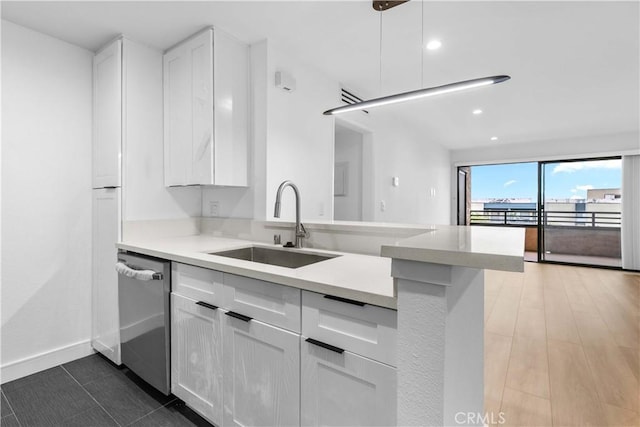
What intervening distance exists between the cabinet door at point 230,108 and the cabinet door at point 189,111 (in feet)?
0.18

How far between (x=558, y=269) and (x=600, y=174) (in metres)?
2.06

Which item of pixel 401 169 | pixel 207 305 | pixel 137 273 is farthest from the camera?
pixel 401 169

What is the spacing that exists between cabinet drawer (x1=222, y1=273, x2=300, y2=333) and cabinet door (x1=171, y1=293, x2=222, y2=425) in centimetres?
15

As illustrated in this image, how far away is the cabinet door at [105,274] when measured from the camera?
2193 mm

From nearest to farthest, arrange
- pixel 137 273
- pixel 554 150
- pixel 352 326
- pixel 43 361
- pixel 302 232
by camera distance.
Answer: pixel 352 326
pixel 137 273
pixel 302 232
pixel 43 361
pixel 554 150

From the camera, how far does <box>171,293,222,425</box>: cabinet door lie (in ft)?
4.87

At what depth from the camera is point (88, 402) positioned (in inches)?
70.4

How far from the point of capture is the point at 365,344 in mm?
987

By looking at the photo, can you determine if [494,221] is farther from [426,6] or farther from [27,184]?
[27,184]

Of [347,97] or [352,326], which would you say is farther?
[347,97]

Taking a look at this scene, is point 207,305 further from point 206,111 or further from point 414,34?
point 414,34

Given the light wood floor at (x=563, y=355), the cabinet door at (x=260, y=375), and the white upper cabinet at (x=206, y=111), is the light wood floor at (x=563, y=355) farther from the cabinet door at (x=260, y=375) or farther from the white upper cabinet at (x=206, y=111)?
the white upper cabinet at (x=206, y=111)

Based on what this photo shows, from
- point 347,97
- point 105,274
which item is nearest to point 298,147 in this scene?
point 347,97

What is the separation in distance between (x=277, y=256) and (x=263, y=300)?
726 millimetres
